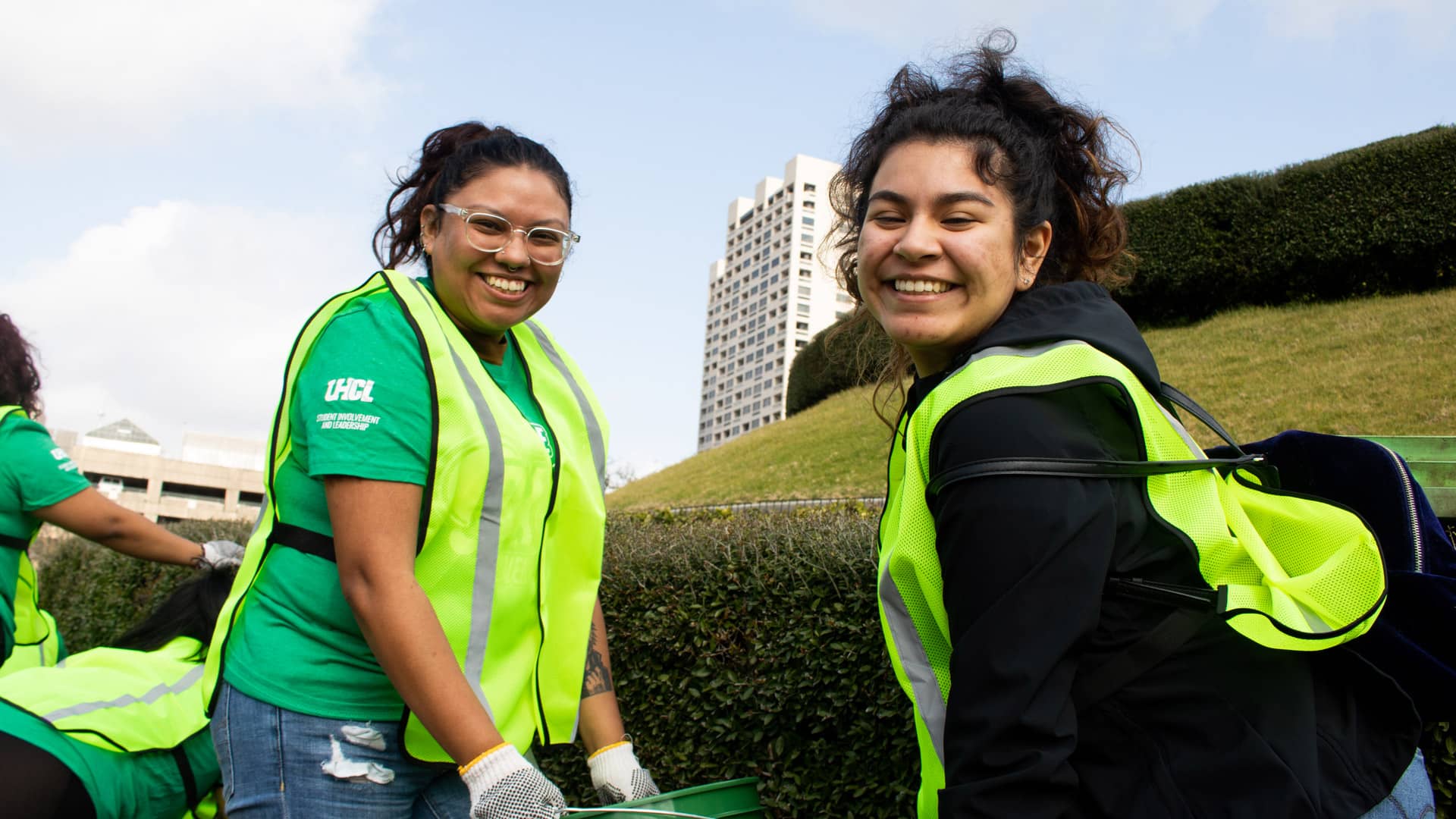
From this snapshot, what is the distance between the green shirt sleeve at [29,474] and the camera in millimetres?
3512

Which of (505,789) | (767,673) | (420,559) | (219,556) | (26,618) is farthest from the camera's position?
(26,618)

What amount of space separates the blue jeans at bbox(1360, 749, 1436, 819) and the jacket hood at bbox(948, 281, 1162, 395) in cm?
61

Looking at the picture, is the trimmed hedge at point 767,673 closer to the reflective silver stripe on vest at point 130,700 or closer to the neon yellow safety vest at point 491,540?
the neon yellow safety vest at point 491,540

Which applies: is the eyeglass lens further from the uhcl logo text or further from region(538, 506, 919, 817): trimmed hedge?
region(538, 506, 919, 817): trimmed hedge

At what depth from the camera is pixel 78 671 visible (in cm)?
240

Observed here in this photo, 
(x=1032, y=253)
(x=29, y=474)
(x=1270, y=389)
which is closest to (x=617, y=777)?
(x=1032, y=253)

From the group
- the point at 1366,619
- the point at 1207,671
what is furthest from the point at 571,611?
the point at 1366,619

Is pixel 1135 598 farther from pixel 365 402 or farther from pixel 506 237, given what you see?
pixel 506 237

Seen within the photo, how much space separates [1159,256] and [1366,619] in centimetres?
1767

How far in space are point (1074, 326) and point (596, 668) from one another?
4.86 ft

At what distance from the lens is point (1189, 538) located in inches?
49.6

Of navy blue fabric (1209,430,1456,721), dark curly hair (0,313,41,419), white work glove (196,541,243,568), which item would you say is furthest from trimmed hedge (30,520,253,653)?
navy blue fabric (1209,430,1456,721)

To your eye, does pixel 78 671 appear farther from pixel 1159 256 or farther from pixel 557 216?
pixel 1159 256

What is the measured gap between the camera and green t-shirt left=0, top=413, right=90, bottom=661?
11.5ft
